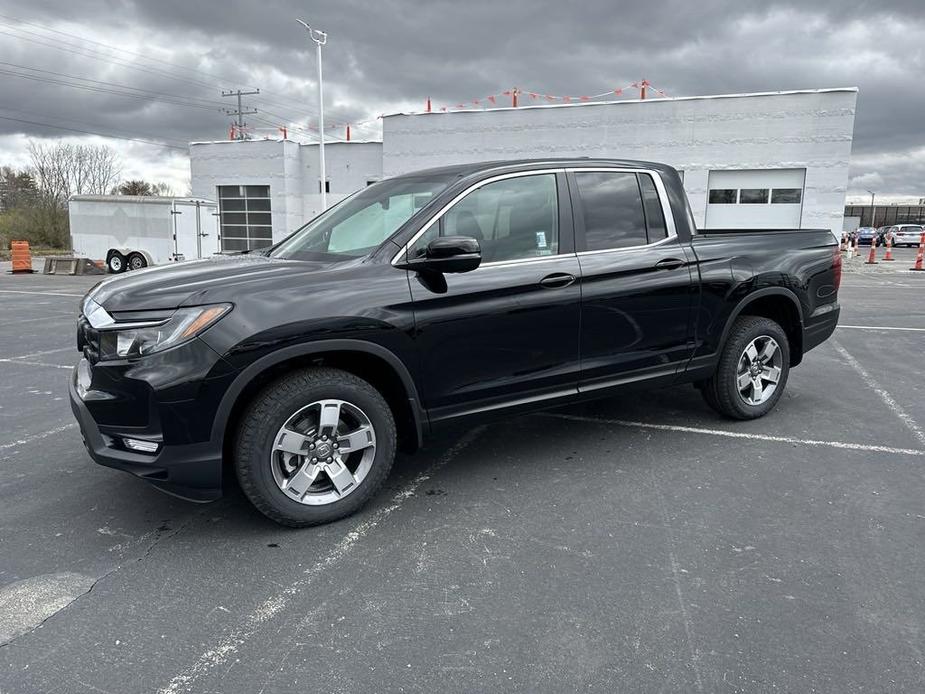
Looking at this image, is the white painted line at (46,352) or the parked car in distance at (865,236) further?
the parked car in distance at (865,236)

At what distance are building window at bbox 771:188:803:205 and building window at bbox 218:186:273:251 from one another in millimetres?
21921

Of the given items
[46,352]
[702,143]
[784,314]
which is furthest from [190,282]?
[702,143]

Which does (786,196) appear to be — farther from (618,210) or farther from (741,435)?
(618,210)

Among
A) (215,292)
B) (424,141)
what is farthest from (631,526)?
(424,141)

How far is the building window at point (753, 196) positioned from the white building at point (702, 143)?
34 mm

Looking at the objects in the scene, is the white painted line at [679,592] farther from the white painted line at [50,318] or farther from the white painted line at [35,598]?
the white painted line at [50,318]

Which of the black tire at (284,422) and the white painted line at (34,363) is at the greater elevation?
the black tire at (284,422)

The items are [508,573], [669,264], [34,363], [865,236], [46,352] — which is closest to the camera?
[508,573]

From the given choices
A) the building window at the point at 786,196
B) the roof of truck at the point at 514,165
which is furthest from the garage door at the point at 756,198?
the roof of truck at the point at 514,165

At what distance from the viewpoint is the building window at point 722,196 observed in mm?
24906

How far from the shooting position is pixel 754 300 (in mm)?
5000

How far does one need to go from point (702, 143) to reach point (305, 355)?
24.7 metres

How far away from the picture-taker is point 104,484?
4.04 m

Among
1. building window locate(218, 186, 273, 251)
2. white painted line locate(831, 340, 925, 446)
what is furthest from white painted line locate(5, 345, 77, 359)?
building window locate(218, 186, 273, 251)
